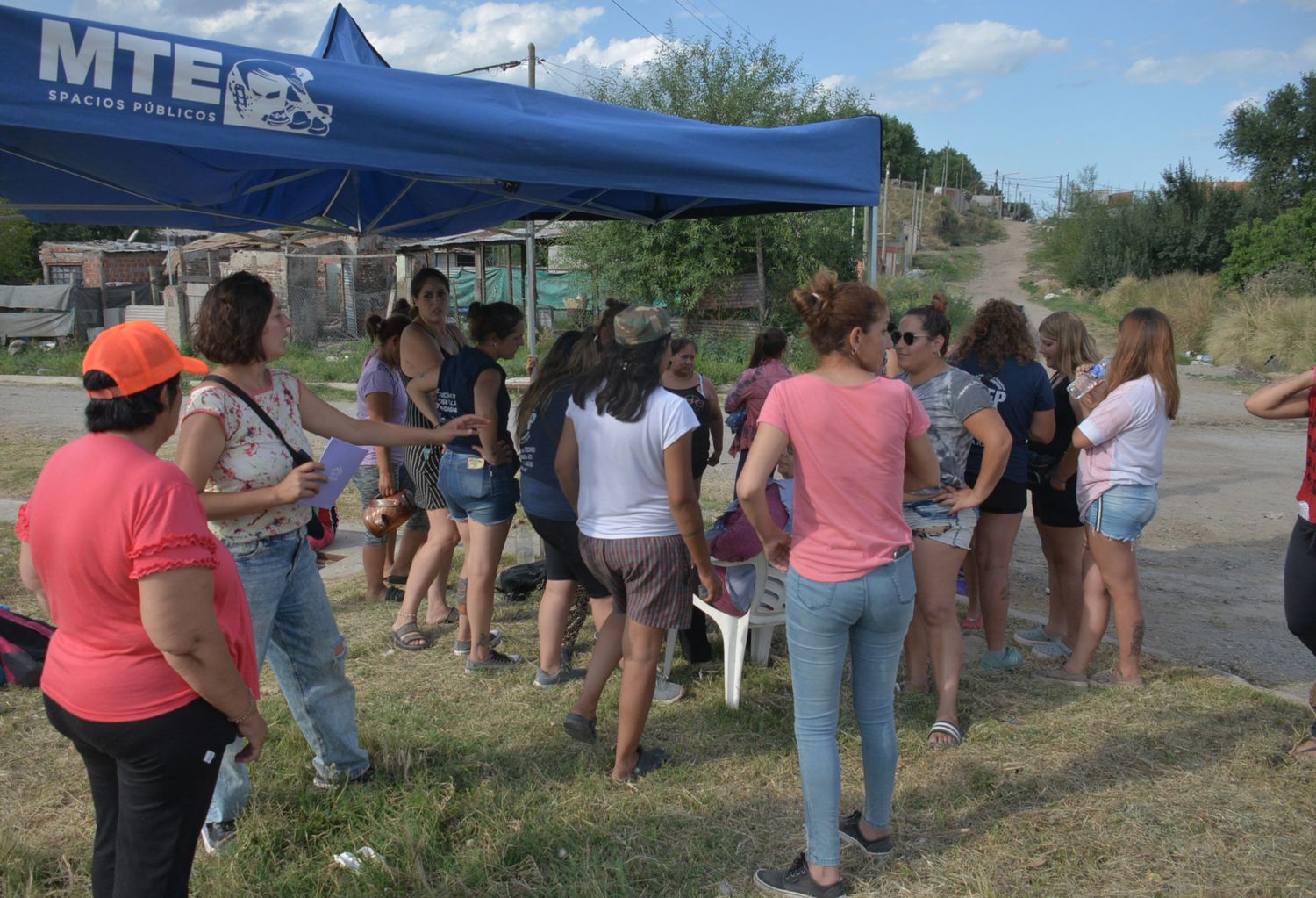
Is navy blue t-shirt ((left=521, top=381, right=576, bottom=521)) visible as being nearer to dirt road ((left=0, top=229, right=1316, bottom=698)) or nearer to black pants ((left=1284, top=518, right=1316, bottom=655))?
black pants ((left=1284, top=518, right=1316, bottom=655))

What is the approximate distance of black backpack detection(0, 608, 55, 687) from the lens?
407 cm

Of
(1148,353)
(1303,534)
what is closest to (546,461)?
(1148,353)

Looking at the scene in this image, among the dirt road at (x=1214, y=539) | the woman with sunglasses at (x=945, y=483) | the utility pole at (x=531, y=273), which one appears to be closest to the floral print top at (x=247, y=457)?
the woman with sunglasses at (x=945, y=483)

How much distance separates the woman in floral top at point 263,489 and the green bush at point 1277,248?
25201 mm

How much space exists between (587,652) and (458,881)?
6.49 ft

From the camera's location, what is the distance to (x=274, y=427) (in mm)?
2709

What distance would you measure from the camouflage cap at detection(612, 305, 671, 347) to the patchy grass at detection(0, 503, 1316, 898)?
5.22 feet

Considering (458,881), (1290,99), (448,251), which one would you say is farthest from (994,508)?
(1290,99)

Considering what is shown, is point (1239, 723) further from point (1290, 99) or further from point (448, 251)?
point (1290, 99)

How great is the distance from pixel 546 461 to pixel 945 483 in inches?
62.4

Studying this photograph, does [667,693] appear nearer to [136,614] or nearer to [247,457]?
[247,457]

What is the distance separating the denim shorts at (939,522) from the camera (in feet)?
11.4

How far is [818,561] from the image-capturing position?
256 centimetres

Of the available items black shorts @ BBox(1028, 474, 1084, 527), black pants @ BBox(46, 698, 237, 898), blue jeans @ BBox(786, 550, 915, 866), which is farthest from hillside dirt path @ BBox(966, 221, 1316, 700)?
black pants @ BBox(46, 698, 237, 898)
